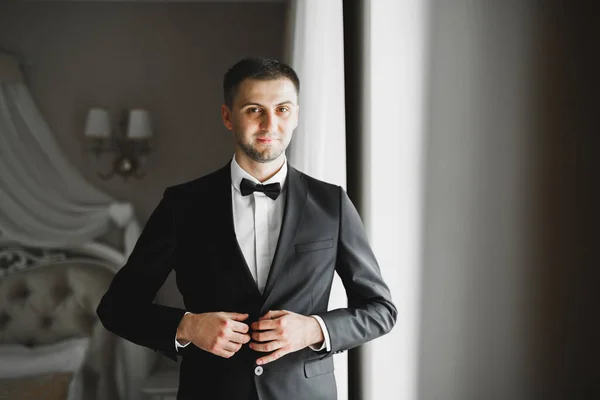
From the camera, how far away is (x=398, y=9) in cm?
116

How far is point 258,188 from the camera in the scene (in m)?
0.85

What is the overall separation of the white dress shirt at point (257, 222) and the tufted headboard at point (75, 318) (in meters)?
1.38

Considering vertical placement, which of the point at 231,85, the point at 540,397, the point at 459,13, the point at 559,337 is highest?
the point at 459,13

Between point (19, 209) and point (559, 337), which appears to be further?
point (19, 209)

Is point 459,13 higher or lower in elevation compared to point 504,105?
higher

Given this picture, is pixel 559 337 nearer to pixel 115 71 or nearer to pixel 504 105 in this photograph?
pixel 504 105

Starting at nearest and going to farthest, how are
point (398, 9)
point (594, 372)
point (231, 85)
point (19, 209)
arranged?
point (231, 85) < point (594, 372) < point (398, 9) < point (19, 209)

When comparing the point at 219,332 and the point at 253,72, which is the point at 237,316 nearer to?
the point at 219,332

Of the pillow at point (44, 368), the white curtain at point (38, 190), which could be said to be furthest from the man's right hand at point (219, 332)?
the pillow at point (44, 368)

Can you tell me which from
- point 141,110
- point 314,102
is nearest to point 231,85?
point 314,102

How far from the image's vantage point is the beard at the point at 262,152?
2.66 feet

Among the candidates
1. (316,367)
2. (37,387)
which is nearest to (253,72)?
(316,367)

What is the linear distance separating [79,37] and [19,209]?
76 cm

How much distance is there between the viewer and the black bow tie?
845 mm
